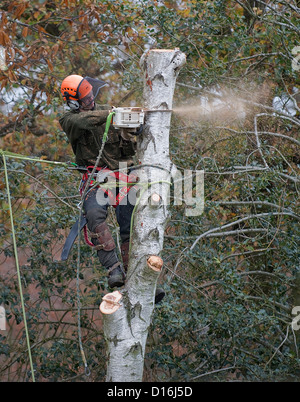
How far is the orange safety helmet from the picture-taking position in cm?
348

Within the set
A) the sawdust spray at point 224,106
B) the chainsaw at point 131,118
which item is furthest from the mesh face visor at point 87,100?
the sawdust spray at point 224,106

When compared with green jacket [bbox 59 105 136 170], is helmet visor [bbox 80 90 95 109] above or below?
above

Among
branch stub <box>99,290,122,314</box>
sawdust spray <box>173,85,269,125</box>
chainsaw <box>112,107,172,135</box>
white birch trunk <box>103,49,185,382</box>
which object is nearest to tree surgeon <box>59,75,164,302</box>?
chainsaw <box>112,107,172,135</box>

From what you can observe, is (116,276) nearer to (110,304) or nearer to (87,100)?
(110,304)

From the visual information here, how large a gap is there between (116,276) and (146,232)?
0.56 m

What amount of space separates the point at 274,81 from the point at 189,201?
5.87 feet

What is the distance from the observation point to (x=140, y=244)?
2988 mm

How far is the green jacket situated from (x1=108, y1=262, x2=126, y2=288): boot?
687 millimetres

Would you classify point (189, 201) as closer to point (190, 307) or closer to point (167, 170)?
point (190, 307)

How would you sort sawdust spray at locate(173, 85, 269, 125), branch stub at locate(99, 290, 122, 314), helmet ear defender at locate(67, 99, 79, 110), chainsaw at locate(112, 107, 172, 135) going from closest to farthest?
branch stub at locate(99, 290, 122, 314), chainsaw at locate(112, 107, 172, 135), helmet ear defender at locate(67, 99, 79, 110), sawdust spray at locate(173, 85, 269, 125)

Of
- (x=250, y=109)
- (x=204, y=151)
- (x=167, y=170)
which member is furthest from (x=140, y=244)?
(x=250, y=109)

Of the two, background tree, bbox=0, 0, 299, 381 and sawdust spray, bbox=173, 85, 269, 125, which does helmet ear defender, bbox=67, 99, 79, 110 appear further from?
sawdust spray, bbox=173, 85, 269, 125

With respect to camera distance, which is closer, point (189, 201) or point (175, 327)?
point (175, 327)
